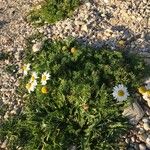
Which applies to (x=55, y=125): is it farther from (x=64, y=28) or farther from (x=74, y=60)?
(x=64, y=28)

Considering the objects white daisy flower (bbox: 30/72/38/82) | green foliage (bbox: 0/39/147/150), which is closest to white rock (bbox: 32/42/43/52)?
green foliage (bbox: 0/39/147/150)

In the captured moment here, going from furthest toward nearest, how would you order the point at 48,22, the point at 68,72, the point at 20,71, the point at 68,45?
the point at 48,22
the point at 20,71
the point at 68,45
the point at 68,72

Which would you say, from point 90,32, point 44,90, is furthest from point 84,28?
point 44,90

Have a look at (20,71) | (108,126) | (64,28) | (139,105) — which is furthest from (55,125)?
(64,28)

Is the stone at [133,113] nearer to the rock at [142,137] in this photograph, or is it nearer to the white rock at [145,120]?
the white rock at [145,120]

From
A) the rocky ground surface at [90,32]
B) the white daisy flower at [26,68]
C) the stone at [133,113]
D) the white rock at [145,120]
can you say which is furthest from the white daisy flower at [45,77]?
the white rock at [145,120]

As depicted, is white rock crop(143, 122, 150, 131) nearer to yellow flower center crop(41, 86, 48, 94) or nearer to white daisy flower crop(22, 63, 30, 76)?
yellow flower center crop(41, 86, 48, 94)
